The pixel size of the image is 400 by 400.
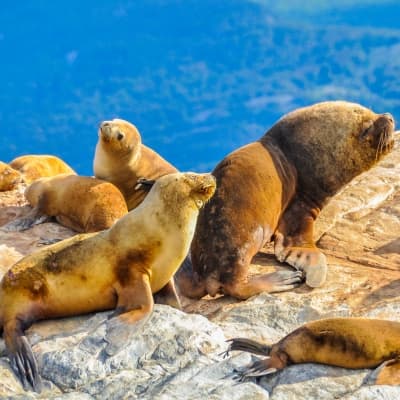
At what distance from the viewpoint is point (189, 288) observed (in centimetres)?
759

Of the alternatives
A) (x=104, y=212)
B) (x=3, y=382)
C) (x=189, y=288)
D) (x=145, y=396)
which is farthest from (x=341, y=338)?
(x=104, y=212)

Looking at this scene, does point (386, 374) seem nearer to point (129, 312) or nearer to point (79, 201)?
point (129, 312)

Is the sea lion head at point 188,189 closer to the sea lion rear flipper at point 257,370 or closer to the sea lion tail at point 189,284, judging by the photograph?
the sea lion tail at point 189,284

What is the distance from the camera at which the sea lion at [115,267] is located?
19.7 feet

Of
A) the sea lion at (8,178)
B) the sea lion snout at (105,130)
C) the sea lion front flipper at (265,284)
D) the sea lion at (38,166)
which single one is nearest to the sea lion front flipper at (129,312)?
the sea lion front flipper at (265,284)

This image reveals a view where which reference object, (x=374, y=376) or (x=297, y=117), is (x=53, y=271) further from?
(x=297, y=117)

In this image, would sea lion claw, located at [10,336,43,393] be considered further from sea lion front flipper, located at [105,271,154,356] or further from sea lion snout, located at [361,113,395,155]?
sea lion snout, located at [361,113,395,155]

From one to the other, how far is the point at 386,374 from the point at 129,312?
169cm

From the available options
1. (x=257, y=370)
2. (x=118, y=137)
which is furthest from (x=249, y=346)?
(x=118, y=137)

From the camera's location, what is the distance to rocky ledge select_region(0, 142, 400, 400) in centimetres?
500

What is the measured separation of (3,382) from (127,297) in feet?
3.36

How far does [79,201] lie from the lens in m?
9.08

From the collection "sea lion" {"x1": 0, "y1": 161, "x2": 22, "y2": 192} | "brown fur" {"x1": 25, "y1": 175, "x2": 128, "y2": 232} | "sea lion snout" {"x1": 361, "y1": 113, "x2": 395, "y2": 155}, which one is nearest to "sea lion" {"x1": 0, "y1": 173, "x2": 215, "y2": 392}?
"brown fur" {"x1": 25, "y1": 175, "x2": 128, "y2": 232}

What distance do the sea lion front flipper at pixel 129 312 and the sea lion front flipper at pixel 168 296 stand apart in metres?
0.40
